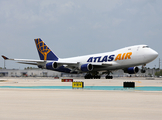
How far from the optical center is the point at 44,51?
7025 centimetres

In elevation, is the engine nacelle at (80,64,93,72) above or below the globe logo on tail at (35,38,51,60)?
below

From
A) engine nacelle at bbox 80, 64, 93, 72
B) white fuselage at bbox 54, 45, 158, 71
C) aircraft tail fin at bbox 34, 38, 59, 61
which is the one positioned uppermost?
aircraft tail fin at bbox 34, 38, 59, 61

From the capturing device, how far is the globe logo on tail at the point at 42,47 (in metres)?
69.8

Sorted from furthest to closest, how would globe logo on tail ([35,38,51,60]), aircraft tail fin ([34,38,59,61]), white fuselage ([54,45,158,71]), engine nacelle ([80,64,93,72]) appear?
globe logo on tail ([35,38,51,60])
aircraft tail fin ([34,38,59,61])
engine nacelle ([80,64,93,72])
white fuselage ([54,45,158,71])

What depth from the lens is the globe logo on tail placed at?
69.8 metres

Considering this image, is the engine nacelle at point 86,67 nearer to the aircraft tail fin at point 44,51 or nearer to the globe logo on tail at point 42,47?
the aircraft tail fin at point 44,51

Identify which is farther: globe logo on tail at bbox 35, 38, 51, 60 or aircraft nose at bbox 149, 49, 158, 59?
globe logo on tail at bbox 35, 38, 51, 60

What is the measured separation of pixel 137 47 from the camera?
176 feet

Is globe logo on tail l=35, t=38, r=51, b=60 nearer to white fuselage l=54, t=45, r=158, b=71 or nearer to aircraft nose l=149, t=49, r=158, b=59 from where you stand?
white fuselage l=54, t=45, r=158, b=71

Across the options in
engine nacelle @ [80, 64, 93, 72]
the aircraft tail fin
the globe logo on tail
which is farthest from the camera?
the globe logo on tail

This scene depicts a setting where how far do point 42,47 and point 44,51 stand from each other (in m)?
1.45

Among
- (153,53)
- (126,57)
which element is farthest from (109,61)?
(153,53)

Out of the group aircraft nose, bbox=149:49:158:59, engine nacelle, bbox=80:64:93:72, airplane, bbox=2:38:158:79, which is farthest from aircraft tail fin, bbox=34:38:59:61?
aircraft nose, bbox=149:49:158:59

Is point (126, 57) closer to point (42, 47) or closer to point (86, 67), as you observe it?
point (86, 67)
